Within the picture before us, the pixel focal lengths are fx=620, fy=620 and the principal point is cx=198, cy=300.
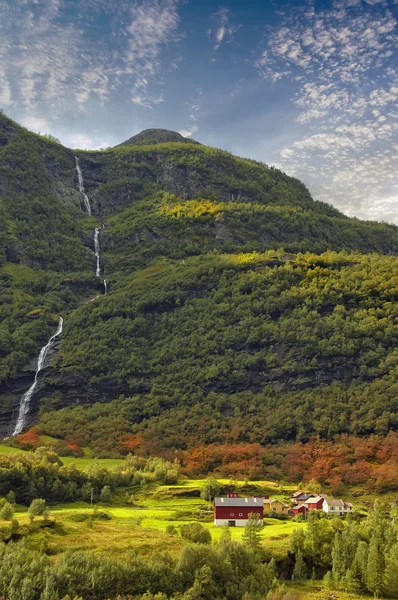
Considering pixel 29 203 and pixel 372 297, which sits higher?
pixel 29 203

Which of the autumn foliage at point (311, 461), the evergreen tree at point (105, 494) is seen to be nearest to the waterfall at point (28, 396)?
the autumn foliage at point (311, 461)

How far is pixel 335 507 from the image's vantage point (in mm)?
72188

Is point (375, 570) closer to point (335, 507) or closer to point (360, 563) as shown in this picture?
point (360, 563)

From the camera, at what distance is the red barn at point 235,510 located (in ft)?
216

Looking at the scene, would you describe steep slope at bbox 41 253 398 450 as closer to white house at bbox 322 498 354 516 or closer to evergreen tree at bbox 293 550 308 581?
white house at bbox 322 498 354 516

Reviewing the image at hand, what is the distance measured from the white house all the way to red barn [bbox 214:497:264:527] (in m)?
8.65

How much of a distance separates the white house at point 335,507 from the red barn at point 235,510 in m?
8.65

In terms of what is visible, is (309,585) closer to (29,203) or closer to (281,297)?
(281,297)

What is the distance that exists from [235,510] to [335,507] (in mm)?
13163

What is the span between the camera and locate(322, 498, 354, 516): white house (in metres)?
71.4

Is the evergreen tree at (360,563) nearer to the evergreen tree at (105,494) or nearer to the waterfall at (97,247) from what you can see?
the evergreen tree at (105,494)

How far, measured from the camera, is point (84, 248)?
18525 cm

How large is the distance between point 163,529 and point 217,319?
257 ft

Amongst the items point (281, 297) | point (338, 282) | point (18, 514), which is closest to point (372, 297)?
point (338, 282)
